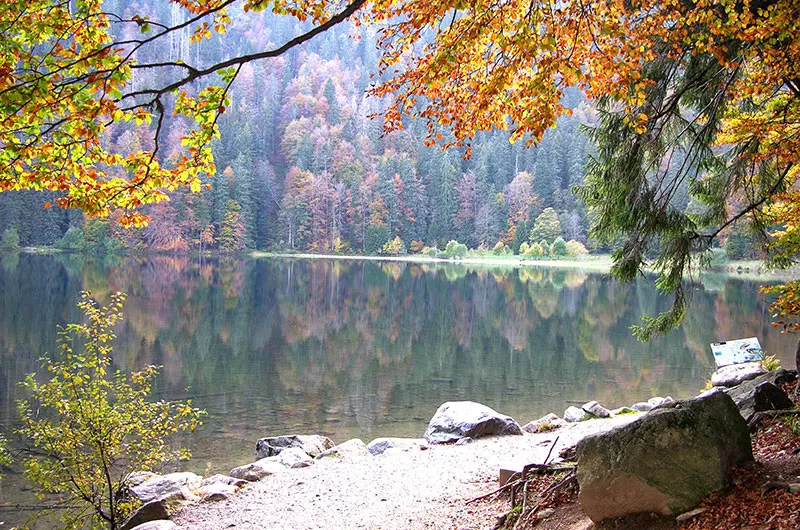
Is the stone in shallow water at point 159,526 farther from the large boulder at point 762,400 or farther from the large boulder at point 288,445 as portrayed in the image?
the large boulder at point 762,400

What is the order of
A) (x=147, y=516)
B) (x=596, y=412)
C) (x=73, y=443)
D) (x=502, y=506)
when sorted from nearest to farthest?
(x=502, y=506)
(x=73, y=443)
(x=147, y=516)
(x=596, y=412)

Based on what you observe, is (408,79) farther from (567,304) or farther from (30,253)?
(30,253)

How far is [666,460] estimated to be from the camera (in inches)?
167

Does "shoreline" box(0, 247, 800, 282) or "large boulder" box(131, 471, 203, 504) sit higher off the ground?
"shoreline" box(0, 247, 800, 282)

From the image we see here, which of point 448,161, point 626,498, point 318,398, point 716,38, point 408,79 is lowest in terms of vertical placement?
point 318,398

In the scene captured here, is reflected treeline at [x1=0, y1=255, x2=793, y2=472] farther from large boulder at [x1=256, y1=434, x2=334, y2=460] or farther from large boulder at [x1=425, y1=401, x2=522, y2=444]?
large boulder at [x1=425, y1=401, x2=522, y2=444]

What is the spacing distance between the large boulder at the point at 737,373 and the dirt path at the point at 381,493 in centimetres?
265

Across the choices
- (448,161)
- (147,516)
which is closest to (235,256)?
(448,161)

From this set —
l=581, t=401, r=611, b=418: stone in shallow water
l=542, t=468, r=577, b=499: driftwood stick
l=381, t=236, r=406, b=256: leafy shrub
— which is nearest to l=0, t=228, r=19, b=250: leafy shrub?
l=381, t=236, r=406, b=256: leafy shrub

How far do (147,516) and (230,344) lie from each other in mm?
15053

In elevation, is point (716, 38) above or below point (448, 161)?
below

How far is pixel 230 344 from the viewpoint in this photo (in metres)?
22.1

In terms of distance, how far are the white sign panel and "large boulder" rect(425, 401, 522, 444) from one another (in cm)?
543

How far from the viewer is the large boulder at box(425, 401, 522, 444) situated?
35.7ft
